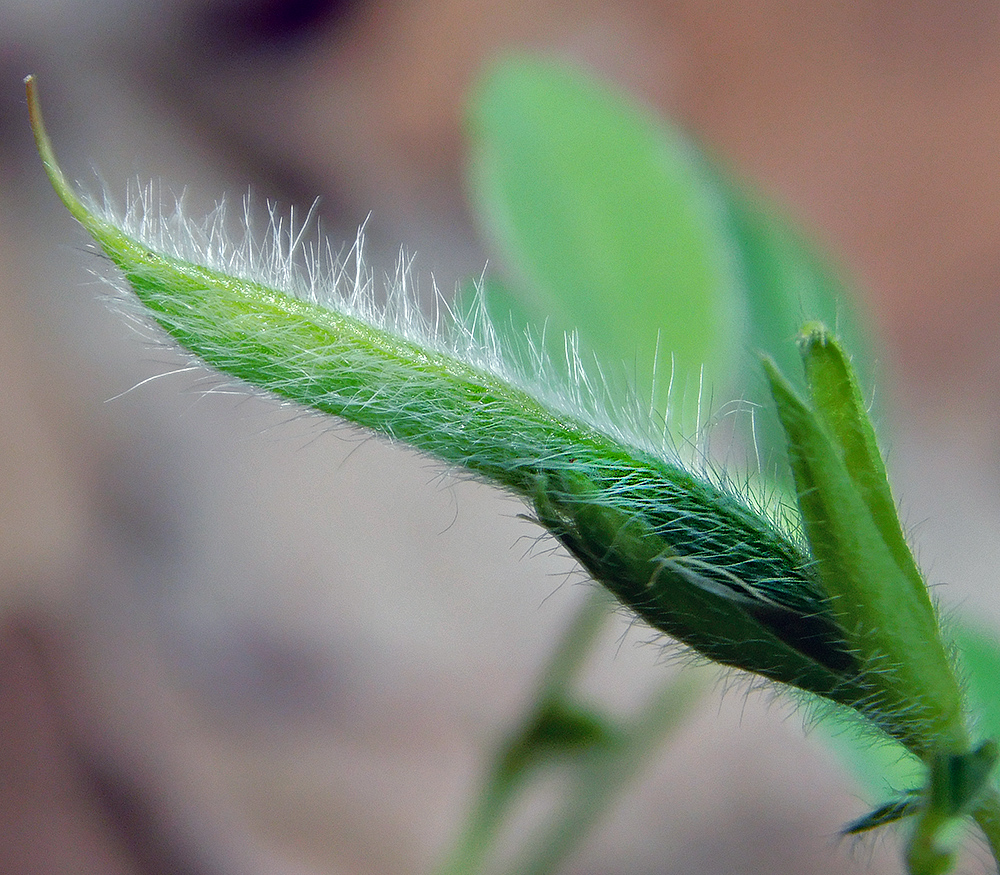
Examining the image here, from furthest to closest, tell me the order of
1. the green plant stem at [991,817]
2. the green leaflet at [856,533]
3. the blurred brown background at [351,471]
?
the blurred brown background at [351,471] < the green plant stem at [991,817] < the green leaflet at [856,533]

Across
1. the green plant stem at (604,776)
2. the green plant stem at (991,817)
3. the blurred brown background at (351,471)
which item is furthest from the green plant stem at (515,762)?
the green plant stem at (991,817)

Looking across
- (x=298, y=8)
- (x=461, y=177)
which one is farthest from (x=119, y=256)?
(x=298, y=8)

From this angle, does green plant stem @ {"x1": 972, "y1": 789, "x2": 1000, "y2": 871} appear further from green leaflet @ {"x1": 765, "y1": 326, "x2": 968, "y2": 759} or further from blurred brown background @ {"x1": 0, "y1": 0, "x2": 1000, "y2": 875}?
blurred brown background @ {"x1": 0, "y1": 0, "x2": 1000, "y2": 875}

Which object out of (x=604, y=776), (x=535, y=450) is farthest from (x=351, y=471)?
(x=535, y=450)

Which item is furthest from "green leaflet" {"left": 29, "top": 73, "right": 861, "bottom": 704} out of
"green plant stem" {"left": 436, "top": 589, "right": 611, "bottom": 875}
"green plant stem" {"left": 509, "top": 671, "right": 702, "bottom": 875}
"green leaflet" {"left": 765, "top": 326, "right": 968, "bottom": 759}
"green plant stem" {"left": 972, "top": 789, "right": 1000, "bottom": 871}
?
"green plant stem" {"left": 509, "top": 671, "right": 702, "bottom": 875}

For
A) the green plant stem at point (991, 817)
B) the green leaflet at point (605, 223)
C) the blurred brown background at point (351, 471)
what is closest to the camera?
the green plant stem at point (991, 817)

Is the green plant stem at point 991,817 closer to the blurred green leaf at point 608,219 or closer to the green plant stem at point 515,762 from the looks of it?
the green plant stem at point 515,762
